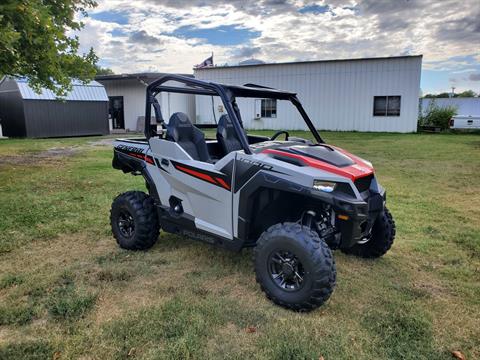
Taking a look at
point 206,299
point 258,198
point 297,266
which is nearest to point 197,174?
point 258,198

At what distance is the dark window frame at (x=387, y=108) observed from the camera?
2151cm

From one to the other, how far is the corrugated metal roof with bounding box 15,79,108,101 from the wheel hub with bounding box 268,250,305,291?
1835cm

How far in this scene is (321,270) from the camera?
2.99 meters

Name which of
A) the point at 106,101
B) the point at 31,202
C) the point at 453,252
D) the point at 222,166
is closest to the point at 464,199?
the point at 453,252

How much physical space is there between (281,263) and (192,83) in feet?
5.99

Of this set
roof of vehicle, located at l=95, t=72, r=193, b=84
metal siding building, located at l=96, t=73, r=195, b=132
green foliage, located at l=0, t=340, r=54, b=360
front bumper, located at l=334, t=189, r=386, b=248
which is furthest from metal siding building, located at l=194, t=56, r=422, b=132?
green foliage, located at l=0, t=340, r=54, b=360

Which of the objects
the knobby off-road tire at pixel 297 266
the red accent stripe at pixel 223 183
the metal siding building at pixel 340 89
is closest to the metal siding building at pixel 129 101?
the metal siding building at pixel 340 89

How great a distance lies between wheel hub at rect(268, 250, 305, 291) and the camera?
3.18 m

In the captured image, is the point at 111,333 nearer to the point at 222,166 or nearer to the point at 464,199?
the point at 222,166

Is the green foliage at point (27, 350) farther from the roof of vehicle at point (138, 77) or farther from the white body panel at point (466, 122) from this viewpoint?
the white body panel at point (466, 122)

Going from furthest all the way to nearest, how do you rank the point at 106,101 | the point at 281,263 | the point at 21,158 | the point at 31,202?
the point at 106,101 < the point at 21,158 < the point at 31,202 < the point at 281,263

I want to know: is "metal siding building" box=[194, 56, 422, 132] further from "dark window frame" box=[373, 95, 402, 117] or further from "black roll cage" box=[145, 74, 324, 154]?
"black roll cage" box=[145, 74, 324, 154]

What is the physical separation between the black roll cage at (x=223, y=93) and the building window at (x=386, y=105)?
19141 mm

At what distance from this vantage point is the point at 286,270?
319cm
